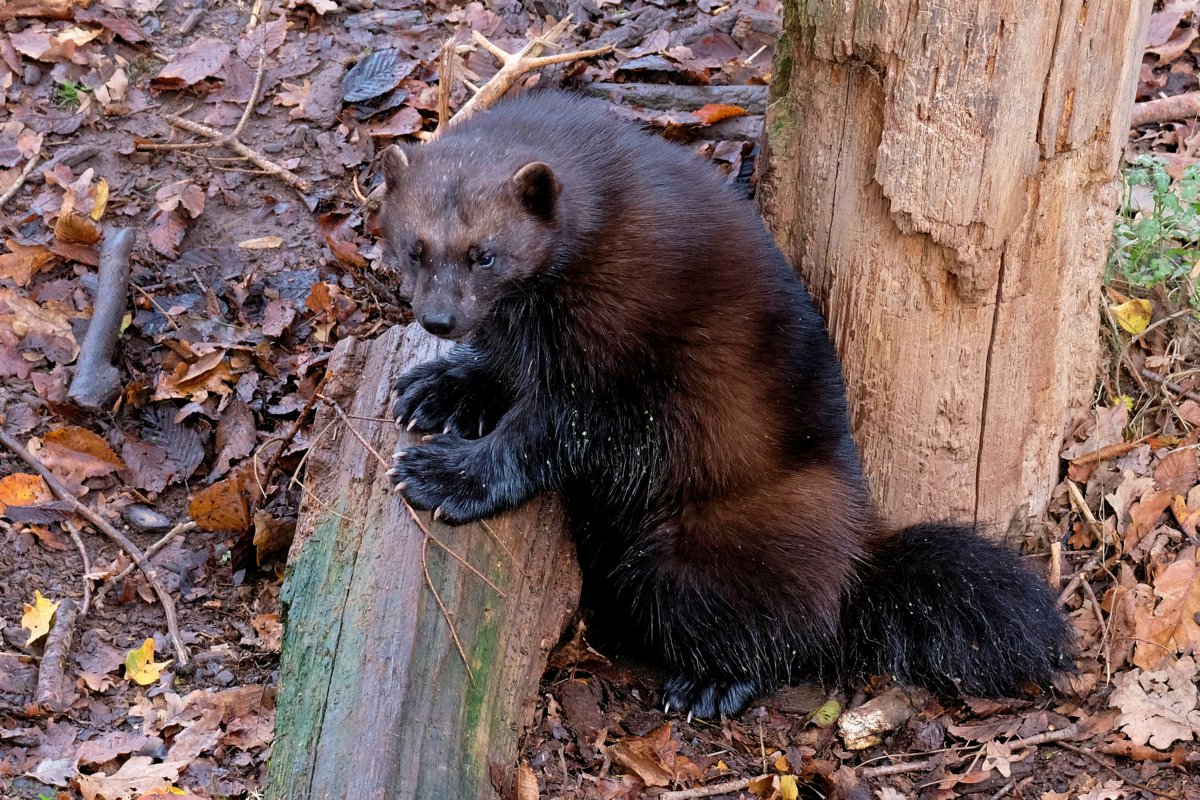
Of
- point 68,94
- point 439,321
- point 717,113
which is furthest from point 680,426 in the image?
point 68,94

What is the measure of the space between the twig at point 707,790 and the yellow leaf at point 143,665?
1.98 metres

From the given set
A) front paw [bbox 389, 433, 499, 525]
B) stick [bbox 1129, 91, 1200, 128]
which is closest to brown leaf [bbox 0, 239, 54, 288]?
front paw [bbox 389, 433, 499, 525]

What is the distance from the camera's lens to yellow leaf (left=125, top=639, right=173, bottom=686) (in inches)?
158

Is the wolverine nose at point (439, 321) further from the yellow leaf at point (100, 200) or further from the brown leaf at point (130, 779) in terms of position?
the yellow leaf at point (100, 200)

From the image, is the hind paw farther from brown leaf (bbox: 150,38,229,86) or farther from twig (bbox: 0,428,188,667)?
brown leaf (bbox: 150,38,229,86)

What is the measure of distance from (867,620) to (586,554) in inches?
49.2

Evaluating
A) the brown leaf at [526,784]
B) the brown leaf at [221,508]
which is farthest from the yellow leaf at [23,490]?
the brown leaf at [526,784]

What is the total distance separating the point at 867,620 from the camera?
14.0 ft

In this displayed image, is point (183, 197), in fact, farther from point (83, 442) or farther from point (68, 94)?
point (83, 442)

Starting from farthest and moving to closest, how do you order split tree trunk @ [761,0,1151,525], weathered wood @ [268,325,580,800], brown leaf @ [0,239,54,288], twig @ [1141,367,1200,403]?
brown leaf @ [0,239,54,288] → twig @ [1141,367,1200,403] → split tree trunk @ [761,0,1151,525] → weathered wood @ [268,325,580,800]

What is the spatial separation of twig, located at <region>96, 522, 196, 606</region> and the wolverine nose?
1.89 metres

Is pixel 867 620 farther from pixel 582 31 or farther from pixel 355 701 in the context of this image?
pixel 582 31

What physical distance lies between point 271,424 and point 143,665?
1501 millimetres

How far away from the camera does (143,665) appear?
13.3ft
